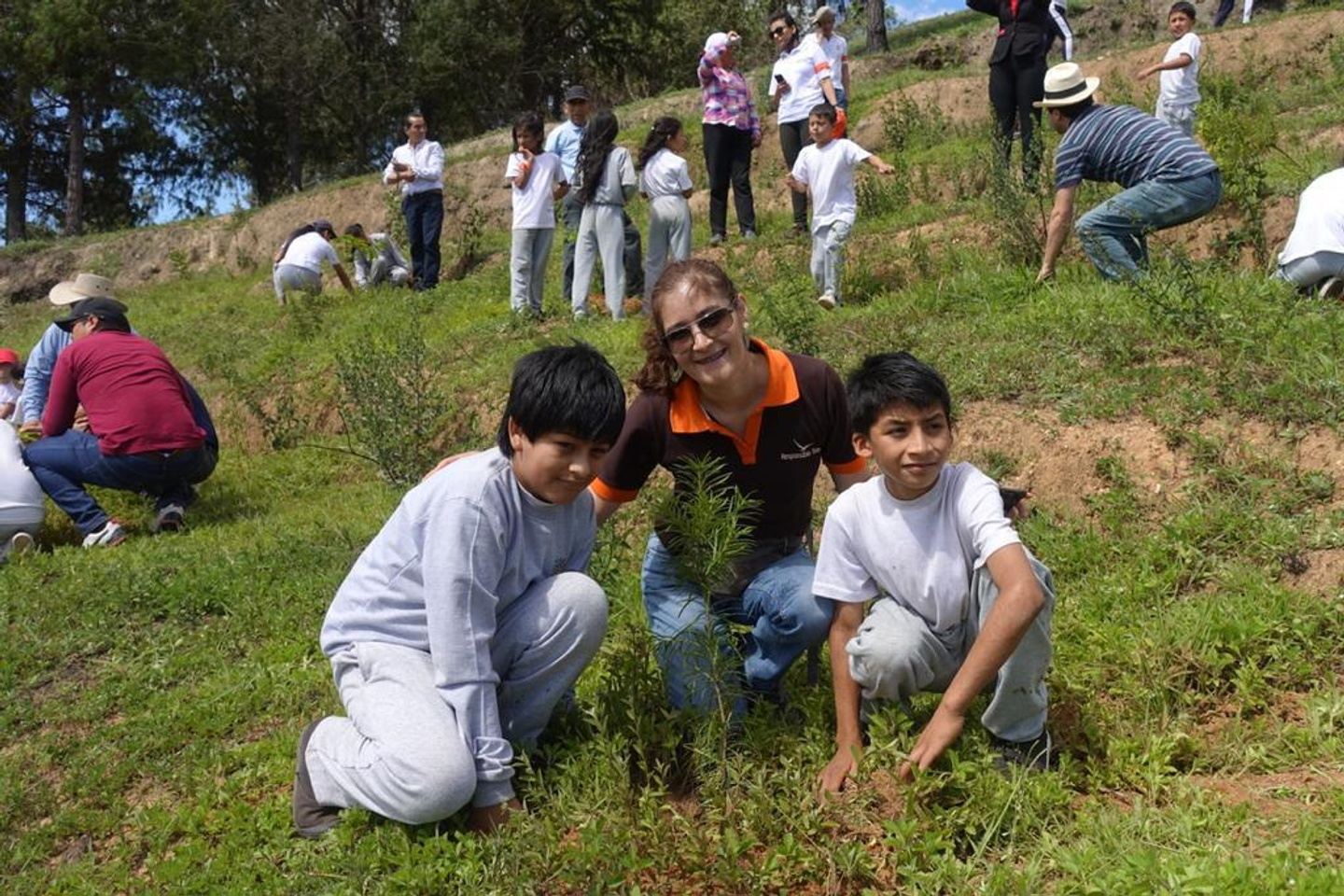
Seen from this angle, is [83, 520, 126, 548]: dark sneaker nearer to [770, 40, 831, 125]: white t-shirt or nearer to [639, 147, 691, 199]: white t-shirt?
[639, 147, 691, 199]: white t-shirt

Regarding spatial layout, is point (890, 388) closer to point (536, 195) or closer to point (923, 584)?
point (923, 584)

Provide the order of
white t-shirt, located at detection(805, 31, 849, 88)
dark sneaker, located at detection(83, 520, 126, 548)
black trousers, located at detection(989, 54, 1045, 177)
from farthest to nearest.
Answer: white t-shirt, located at detection(805, 31, 849, 88), black trousers, located at detection(989, 54, 1045, 177), dark sneaker, located at detection(83, 520, 126, 548)

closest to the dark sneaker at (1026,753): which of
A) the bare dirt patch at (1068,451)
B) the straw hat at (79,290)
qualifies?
the bare dirt patch at (1068,451)

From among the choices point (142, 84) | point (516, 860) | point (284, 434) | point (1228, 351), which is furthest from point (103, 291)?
point (142, 84)

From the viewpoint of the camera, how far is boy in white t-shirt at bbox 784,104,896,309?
24.9 ft

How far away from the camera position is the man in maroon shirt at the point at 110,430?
239 inches

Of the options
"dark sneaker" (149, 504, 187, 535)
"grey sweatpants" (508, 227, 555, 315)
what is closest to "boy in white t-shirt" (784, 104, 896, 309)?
"grey sweatpants" (508, 227, 555, 315)

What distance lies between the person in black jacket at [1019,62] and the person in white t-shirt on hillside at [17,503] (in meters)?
7.02

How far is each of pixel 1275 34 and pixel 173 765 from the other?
13.8 meters

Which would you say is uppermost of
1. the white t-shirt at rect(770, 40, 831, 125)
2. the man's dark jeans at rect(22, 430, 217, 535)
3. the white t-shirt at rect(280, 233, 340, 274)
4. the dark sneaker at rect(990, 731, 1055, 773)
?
the white t-shirt at rect(770, 40, 831, 125)

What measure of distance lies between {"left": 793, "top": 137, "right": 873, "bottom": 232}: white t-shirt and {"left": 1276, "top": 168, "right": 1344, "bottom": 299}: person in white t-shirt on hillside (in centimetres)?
286

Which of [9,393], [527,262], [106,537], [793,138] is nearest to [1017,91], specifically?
[793,138]

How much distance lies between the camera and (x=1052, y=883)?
2.45 m

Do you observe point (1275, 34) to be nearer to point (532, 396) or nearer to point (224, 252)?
point (532, 396)
